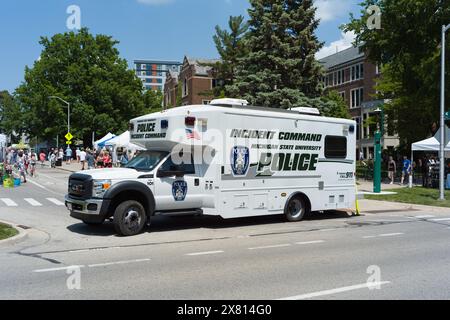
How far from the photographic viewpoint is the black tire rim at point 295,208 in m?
14.0

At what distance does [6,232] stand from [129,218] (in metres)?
2.67

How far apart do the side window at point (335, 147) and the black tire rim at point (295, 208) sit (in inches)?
67.7

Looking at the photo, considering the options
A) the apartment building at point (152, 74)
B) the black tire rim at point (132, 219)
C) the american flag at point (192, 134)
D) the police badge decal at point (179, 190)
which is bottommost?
the black tire rim at point (132, 219)

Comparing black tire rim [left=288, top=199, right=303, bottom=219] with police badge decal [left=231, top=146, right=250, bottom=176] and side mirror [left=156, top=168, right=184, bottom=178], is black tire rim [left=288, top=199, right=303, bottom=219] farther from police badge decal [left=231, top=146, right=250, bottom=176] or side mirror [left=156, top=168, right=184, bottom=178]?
side mirror [left=156, top=168, right=184, bottom=178]

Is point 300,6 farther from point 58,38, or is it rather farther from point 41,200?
point 58,38

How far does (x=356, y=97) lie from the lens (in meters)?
69.0

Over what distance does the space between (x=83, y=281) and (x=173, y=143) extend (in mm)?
5390

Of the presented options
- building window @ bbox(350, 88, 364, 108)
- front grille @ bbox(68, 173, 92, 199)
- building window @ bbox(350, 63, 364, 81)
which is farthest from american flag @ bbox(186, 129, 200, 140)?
building window @ bbox(350, 63, 364, 81)

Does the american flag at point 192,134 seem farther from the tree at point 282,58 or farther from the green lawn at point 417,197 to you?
the tree at point 282,58

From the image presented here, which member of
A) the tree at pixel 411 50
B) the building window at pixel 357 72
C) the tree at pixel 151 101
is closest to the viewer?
the tree at pixel 411 50

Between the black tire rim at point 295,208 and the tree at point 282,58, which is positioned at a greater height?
the tree at point 282,58

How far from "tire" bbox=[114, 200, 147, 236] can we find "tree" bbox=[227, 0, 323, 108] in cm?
2181

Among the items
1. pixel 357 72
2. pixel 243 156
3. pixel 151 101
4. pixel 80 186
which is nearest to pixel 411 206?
pixel 243 156

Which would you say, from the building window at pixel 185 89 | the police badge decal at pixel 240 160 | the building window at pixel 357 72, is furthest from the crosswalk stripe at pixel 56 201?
the building window at pixel 357 72
